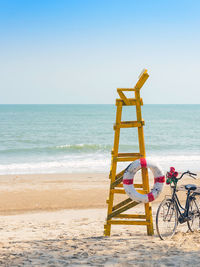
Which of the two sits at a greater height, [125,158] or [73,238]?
[125,158]

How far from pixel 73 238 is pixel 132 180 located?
1.38m

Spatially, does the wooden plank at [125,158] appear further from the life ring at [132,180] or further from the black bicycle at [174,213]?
the black bicycle at [174,213]

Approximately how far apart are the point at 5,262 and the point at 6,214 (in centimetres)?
414

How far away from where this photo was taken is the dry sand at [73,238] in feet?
15.5

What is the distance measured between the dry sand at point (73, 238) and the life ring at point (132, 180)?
2.19 feet

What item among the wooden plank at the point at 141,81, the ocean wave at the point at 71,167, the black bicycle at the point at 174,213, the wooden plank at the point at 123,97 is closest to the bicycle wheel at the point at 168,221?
the black bicycle at the point at 174,213

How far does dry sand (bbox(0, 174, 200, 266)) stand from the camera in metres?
4.71

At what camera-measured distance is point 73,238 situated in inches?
232

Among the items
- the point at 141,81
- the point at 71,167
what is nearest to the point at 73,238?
the point at 141,81

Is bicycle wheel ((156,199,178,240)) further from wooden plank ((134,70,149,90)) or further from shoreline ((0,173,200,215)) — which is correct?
shoreline ((0,173,200,215))

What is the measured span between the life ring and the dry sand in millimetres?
667

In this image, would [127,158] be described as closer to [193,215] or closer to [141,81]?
[141,81]

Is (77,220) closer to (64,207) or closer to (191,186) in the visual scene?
(64,207)

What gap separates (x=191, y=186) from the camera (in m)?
6.05
